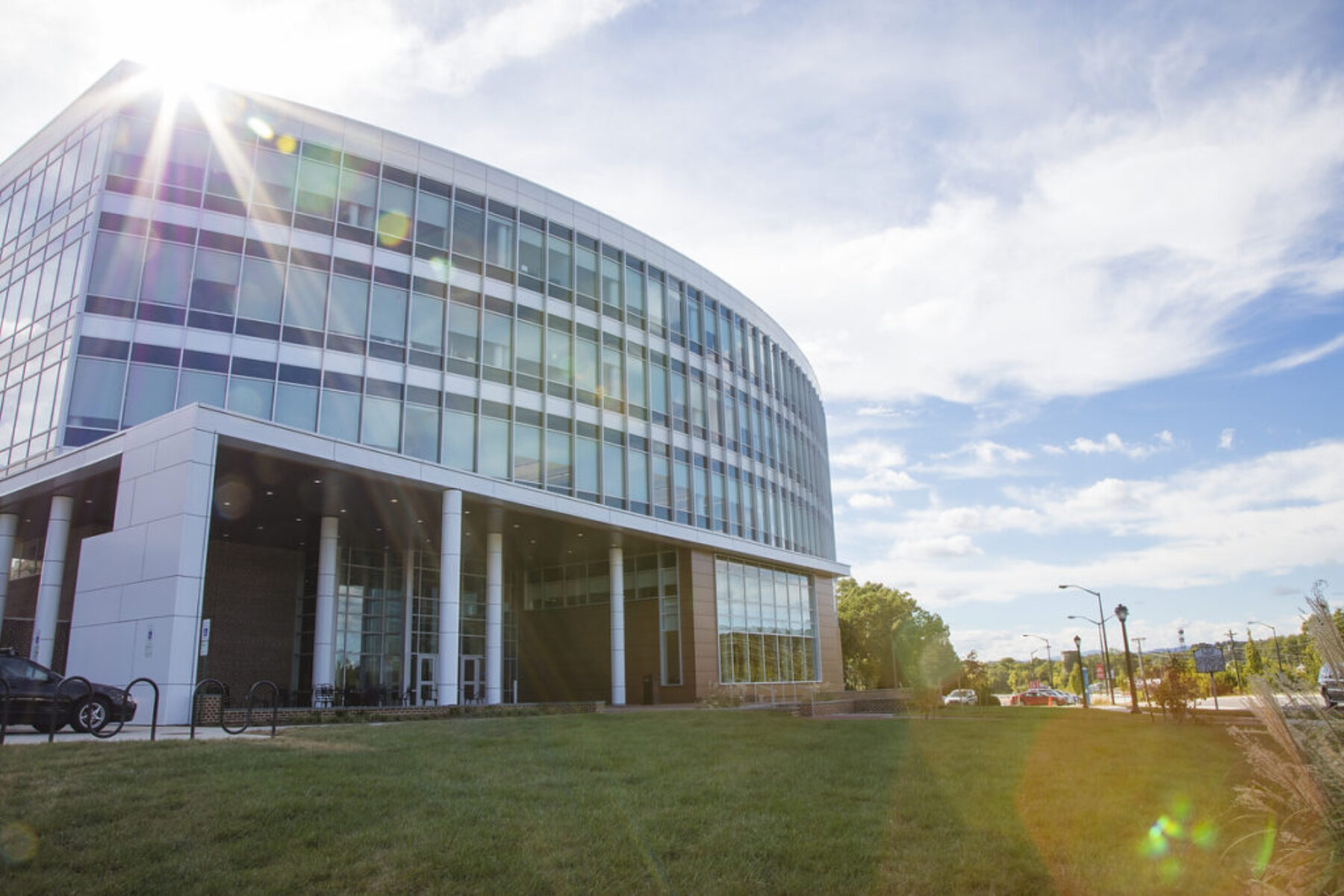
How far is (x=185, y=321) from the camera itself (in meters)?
28.3

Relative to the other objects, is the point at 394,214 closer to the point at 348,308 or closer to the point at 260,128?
the point at 348,308

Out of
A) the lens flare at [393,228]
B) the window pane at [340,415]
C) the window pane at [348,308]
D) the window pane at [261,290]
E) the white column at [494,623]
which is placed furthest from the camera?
the lens flare at [393,228]

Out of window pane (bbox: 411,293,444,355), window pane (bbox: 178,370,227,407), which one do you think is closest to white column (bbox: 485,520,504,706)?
window pane (bbox: 411,293,444,355)

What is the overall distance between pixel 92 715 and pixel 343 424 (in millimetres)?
14440

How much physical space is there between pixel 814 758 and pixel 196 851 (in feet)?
27.5

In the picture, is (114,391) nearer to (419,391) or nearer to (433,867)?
(419,391)

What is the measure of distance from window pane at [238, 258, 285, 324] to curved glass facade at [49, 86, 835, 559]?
56 millimetres

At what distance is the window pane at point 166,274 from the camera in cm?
2825

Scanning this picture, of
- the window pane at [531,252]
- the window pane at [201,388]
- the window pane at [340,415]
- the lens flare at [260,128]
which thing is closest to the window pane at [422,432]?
the window pane at [340,415]

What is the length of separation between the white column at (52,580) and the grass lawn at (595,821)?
17.3 metres

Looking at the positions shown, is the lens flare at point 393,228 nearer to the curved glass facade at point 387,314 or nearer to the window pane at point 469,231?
the curved glass facade at point 387,314

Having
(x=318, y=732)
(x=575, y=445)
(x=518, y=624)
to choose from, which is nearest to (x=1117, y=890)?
(x=318, y=732)

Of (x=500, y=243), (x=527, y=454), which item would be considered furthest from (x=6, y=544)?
(x=500, y=243)

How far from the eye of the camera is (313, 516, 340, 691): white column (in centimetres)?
3083
